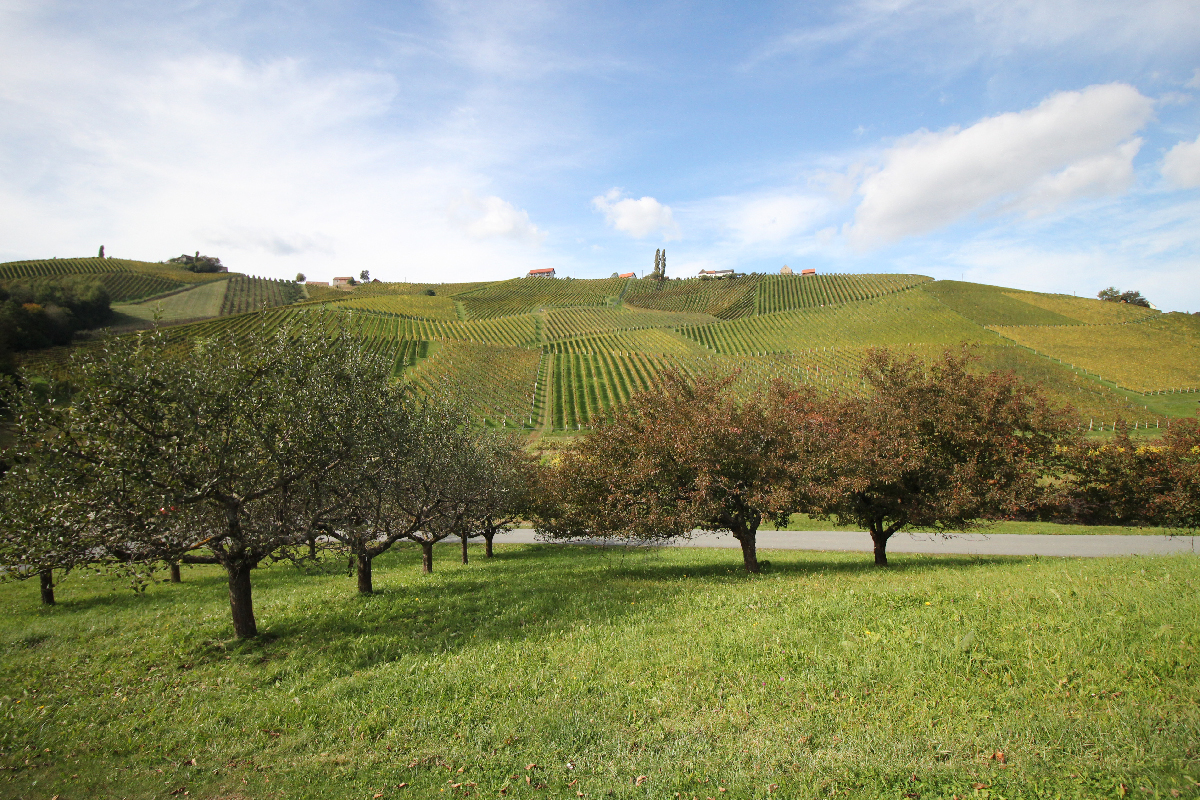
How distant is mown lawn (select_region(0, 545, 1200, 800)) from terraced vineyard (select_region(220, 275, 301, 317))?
4817 inches

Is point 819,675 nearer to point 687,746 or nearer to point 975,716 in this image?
point 975,716

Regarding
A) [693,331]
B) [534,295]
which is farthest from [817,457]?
[534,295]

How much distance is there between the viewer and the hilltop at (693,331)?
69125mm

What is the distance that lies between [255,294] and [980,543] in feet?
538

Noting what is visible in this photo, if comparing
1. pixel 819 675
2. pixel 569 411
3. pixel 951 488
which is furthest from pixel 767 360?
pixel 819 675

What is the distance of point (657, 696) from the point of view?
9.16 meters

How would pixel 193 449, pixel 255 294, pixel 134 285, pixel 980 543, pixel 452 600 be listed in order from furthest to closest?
pixel 255 294 → pixel 134 285 → pixel 980 543 → pixel 452 600 → pixel 193 449

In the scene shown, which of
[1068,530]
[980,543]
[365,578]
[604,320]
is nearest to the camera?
[365,578]

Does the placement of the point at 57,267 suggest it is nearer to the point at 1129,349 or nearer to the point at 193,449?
the point at 193,449

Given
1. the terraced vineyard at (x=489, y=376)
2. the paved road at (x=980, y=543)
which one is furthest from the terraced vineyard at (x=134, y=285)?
the paved road at (x=980, y=543)

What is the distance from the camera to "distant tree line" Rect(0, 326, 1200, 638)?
37.0 ft

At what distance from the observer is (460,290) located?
607 ft

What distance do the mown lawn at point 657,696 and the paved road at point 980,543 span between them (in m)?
12.7

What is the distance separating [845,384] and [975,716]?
6521cm
